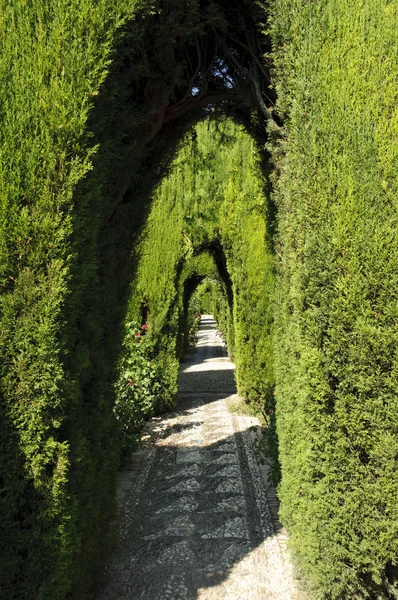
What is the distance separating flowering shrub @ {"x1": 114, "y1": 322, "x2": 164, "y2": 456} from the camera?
19.2 feet

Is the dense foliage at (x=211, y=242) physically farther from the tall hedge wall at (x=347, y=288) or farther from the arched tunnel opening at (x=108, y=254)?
the tall hedge wall at (x=347, y=288)

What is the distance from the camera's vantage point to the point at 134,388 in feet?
22.2

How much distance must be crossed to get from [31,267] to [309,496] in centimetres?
213

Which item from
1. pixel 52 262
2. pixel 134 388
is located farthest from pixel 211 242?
pixel 52 262

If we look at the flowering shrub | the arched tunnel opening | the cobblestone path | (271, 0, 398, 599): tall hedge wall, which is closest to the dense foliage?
the flowering shrub

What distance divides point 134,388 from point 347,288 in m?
5.00

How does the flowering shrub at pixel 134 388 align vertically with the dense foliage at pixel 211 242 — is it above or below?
below

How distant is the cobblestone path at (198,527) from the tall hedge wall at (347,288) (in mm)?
797

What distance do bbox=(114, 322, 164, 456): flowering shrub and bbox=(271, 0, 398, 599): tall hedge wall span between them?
326 centimetres

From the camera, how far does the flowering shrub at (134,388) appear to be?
5.85 metres

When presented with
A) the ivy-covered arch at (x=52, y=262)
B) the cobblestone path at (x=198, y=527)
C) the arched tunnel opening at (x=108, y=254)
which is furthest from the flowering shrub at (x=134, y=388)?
the ivy-covered arch at (x=52, y=262)

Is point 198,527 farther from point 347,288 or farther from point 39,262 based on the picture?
point 39,262

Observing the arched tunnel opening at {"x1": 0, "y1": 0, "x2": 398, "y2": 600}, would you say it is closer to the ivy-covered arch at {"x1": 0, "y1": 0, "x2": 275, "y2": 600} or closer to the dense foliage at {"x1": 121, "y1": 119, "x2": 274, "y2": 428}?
the ivy-covered arch at {"x1": 0, "y1": 0, "x2": 275, "y2": 600}

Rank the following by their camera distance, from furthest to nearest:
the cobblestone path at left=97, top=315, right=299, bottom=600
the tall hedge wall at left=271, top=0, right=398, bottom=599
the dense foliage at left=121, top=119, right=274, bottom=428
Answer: the dense foliage at left=121, top=119, right=274, bottom=428 → the cobblestone path at left=97, top=315, right=299, bottom=600 → the tall hedge wall at left=271, top=0, right=398, bottom=599
